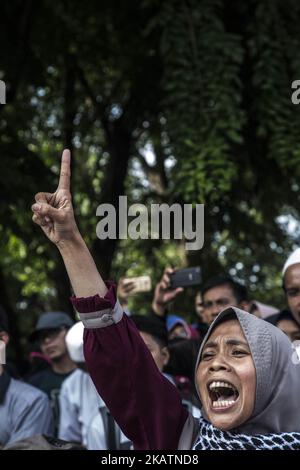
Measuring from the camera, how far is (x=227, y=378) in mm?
2668

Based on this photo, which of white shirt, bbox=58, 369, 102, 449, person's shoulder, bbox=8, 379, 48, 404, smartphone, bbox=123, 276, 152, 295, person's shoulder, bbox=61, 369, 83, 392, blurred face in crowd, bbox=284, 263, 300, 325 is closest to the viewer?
blurred face in crowd, bbox=284, 263, 300, 325

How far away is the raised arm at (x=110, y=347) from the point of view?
8.61ft

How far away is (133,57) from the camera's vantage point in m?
8.37

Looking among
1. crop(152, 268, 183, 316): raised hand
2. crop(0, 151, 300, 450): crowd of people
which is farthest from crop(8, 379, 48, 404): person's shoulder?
crop(0, 151, 300, 450): crowd of people

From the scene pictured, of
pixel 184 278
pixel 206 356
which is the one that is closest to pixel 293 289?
pixel 184 278

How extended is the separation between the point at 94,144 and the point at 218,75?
516 centimetres

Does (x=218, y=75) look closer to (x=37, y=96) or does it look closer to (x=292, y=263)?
(x=292, y=263)

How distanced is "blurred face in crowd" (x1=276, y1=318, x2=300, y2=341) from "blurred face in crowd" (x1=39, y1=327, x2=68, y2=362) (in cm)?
182

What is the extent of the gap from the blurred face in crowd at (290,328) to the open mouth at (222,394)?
1.42 meters

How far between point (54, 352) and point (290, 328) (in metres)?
1.94

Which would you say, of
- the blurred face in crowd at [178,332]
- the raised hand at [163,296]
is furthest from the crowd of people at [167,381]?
the blurred face in crowd at [178,332]

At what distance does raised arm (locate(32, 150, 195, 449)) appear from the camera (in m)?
2.62

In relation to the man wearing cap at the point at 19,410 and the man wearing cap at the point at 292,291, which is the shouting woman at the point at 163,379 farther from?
the man wearing cap at the point at 19,410

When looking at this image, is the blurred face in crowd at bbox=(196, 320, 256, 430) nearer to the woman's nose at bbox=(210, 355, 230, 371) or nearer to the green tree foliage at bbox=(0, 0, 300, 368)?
the woman's nose at bbox=(210, 355, 230, 371)
